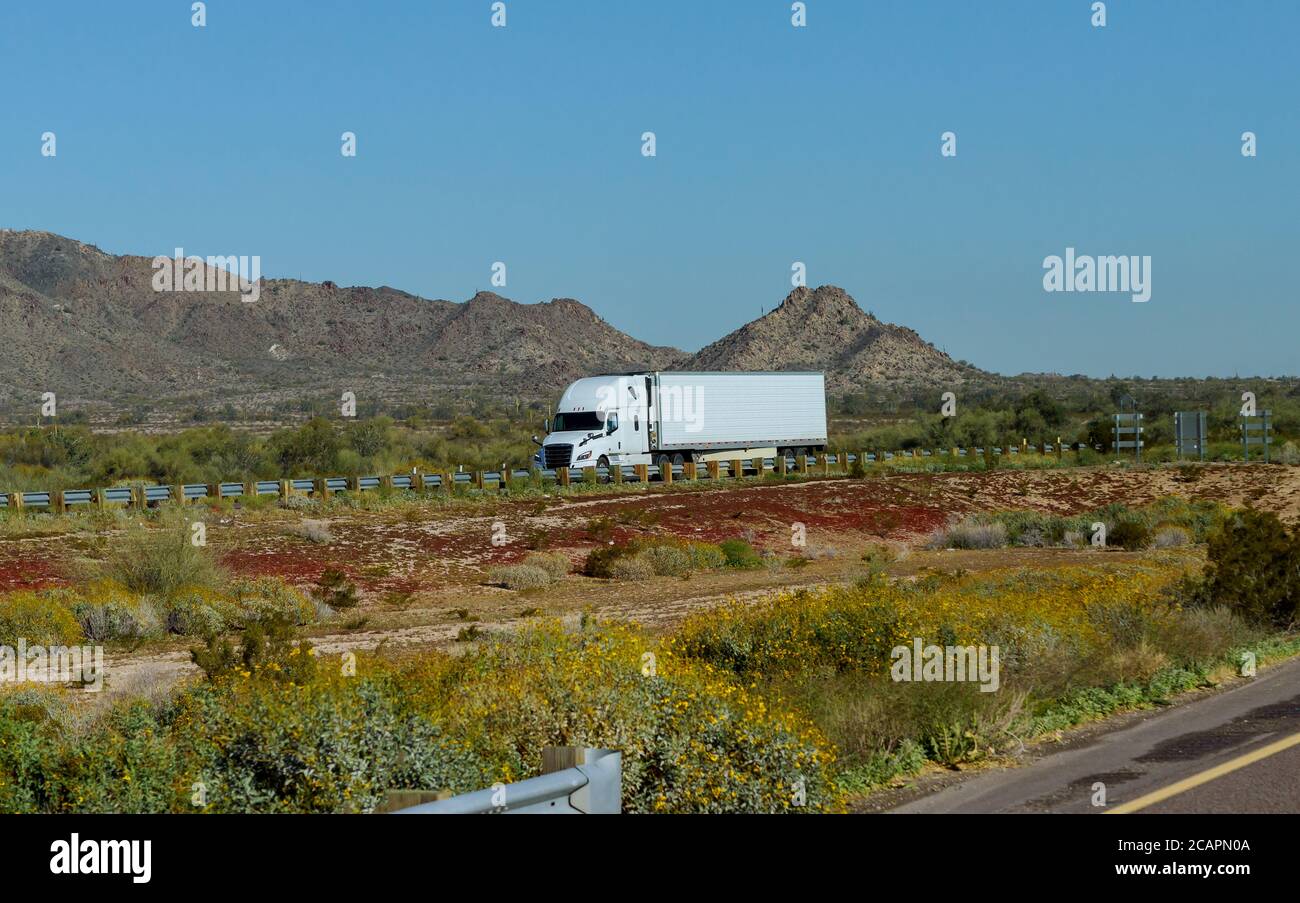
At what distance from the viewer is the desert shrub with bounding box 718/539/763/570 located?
3428 cm

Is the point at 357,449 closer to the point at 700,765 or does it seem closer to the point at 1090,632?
the point at 1090,632

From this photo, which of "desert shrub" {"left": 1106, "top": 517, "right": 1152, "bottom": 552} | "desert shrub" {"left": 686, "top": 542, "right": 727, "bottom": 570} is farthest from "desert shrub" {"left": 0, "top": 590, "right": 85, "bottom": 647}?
"desert shrub" {"left": 1106, "top": 517, "right": 1152, "bottom": 552}

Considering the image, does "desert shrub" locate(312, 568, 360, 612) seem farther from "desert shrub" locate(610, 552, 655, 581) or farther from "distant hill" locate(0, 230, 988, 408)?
"distant hill" locate(0, 230, 988, 408)

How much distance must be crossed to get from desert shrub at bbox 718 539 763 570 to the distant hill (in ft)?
344

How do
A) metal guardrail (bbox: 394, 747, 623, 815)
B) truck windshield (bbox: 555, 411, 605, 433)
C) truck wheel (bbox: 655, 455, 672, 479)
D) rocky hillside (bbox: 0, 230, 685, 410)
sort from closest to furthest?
metal guardrail (bbox: 394, 747, 623, 815) → truck wheel (bbox: 655, 455, 672, 479) → truck windshield (bbox: 555, 411, 605, 433) → rocky hillside (bbox: 0, 230, 685, 410)

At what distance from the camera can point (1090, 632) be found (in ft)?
47.2

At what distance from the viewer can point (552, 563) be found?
3247 cm

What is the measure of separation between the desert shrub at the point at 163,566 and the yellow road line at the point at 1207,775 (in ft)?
63.8

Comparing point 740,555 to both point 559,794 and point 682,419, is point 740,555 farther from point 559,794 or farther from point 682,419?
point 559,794

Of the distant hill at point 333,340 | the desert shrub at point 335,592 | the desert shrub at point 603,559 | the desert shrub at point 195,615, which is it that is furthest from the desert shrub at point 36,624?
the distant hill at point 333,340

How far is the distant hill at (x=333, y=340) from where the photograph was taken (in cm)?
13975

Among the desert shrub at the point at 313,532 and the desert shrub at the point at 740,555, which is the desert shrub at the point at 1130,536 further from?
the desert shrub at the point at 313,532

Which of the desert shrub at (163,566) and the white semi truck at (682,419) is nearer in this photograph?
the desert shrub at (163,566)
